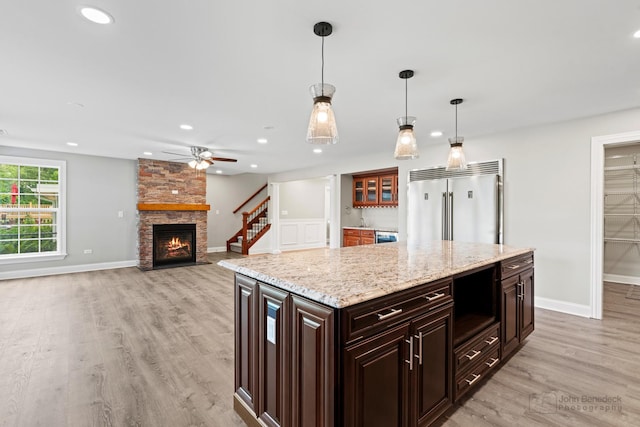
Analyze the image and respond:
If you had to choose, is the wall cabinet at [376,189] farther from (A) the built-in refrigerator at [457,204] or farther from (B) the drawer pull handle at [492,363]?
(B) the drawer pull handle at [492,363]

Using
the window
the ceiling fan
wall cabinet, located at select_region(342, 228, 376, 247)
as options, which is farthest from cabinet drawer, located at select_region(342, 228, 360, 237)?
the window

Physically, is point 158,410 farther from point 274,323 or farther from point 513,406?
point 513,406

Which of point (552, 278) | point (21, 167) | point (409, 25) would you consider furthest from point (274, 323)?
point (21, 167)

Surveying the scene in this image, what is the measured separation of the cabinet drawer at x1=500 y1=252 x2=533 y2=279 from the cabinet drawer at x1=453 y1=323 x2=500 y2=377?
16.9 inches

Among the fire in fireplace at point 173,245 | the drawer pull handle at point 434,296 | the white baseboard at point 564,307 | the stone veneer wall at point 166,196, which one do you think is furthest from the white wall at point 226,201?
the drawer pull handle at point 434,296

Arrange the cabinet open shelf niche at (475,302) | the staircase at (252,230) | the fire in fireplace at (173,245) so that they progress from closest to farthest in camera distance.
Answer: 1. the cabinet open shelf niche at (475,302)
2. the fire in fireplace at (173,245)
3. the staircase at (252,230)

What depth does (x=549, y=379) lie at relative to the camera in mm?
2377

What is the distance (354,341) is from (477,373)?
142 centimetres

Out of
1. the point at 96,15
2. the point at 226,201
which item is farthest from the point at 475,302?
the point at 226,201

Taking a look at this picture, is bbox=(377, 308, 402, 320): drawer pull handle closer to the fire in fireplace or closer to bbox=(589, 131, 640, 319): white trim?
bbox=(589, 131, 640, 319): white trim

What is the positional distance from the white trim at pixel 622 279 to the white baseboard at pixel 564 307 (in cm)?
271

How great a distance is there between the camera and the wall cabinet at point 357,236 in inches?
281

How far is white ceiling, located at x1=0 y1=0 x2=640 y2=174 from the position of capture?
5.94 feet

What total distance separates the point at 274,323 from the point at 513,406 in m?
1.75
